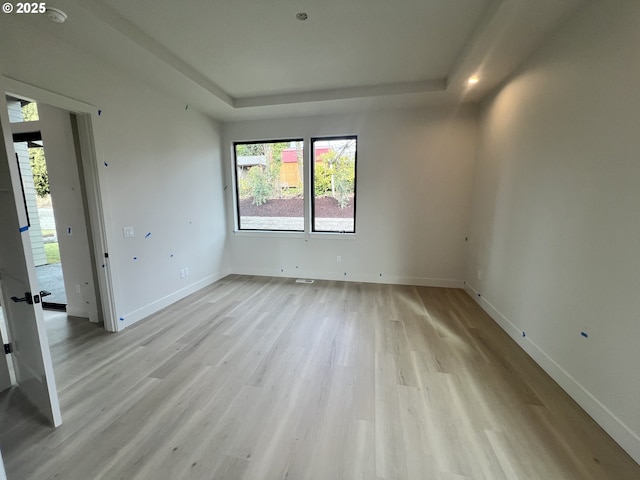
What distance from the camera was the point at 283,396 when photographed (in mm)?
1970

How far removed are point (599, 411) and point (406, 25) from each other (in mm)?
3269

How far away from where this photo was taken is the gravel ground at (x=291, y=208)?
4629 mm

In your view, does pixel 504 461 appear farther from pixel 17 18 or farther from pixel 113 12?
pixel 17 18

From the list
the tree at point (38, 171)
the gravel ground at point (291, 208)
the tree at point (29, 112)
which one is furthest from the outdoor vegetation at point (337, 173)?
the tree at point (38, 171)

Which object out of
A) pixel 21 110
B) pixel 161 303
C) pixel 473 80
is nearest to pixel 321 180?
pixel 473 80

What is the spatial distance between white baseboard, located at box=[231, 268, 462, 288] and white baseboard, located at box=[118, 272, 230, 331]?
81 centimetres

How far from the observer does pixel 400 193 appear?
4.27 m

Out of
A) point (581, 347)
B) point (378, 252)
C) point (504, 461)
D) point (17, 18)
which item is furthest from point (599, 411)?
point (17, 18)

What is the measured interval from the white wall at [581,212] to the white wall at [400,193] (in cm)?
107

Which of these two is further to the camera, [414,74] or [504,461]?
[414,74]

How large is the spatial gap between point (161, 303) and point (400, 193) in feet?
12.8

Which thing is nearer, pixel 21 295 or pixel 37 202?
pixel 21 295

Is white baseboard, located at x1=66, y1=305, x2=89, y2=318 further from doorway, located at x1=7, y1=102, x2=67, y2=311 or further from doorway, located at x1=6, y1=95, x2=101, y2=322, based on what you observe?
doorway, located at x1=7, y1=102, x2=67, y2=311

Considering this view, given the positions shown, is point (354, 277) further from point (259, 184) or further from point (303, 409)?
point (303, 409)
